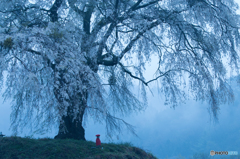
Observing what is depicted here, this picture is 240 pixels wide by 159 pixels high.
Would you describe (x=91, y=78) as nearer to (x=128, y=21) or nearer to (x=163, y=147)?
(x=128, y=21)

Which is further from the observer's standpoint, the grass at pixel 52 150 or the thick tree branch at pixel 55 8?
the thick tree branch at pixel 55 8

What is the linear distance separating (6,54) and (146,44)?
3.89 metres

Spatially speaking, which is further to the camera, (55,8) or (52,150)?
(55,8)

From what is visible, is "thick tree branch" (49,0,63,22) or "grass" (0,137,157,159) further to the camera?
"thick tree branch" (49,0,63,22)

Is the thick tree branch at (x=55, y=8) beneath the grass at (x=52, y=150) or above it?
above

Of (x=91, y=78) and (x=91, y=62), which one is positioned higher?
(x=91, y=62)

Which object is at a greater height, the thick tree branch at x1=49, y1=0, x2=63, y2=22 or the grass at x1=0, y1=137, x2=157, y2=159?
the thick tree branch at x1=49, y1=0, x2=63, y2=22

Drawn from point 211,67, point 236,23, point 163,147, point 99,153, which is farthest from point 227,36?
point 163,147

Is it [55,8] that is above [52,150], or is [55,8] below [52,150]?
above

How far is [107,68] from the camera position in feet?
26.6

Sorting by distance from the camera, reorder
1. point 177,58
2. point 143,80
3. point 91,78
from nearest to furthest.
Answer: point 91,78
point 177,58
point 143,80

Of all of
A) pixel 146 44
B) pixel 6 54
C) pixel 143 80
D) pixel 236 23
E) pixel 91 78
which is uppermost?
pixel 236 23

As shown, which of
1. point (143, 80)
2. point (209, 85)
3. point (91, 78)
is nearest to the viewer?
point (91, 78)

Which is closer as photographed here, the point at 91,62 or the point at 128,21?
the point at 91,62
